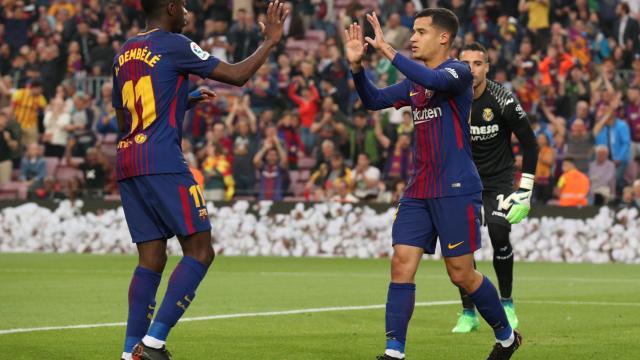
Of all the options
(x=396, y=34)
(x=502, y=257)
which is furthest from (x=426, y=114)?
(x=396, y=34)

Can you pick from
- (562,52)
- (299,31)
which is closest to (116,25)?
(299,31)

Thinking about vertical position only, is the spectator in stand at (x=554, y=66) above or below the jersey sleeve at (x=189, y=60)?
above

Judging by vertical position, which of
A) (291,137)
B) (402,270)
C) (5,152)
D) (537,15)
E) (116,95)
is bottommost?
(5,152)

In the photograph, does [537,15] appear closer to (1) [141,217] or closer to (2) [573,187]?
(2) [573,187]

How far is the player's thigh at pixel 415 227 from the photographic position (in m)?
8.64

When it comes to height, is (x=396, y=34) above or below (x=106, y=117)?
above

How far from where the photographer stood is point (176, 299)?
7.89 meters

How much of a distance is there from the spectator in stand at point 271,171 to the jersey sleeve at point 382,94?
15.1 meters

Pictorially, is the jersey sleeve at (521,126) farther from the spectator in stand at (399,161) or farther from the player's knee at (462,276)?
the spectator in stand at (399,161)

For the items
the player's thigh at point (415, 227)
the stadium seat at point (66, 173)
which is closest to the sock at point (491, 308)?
the player's thigh at point (415, 227)

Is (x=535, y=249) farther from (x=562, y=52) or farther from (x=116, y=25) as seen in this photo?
(x=116, y=25)

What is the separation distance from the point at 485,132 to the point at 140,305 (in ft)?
14.7

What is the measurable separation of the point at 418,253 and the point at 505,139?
10.7 feet

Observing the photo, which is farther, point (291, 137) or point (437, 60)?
point (291, 137)
